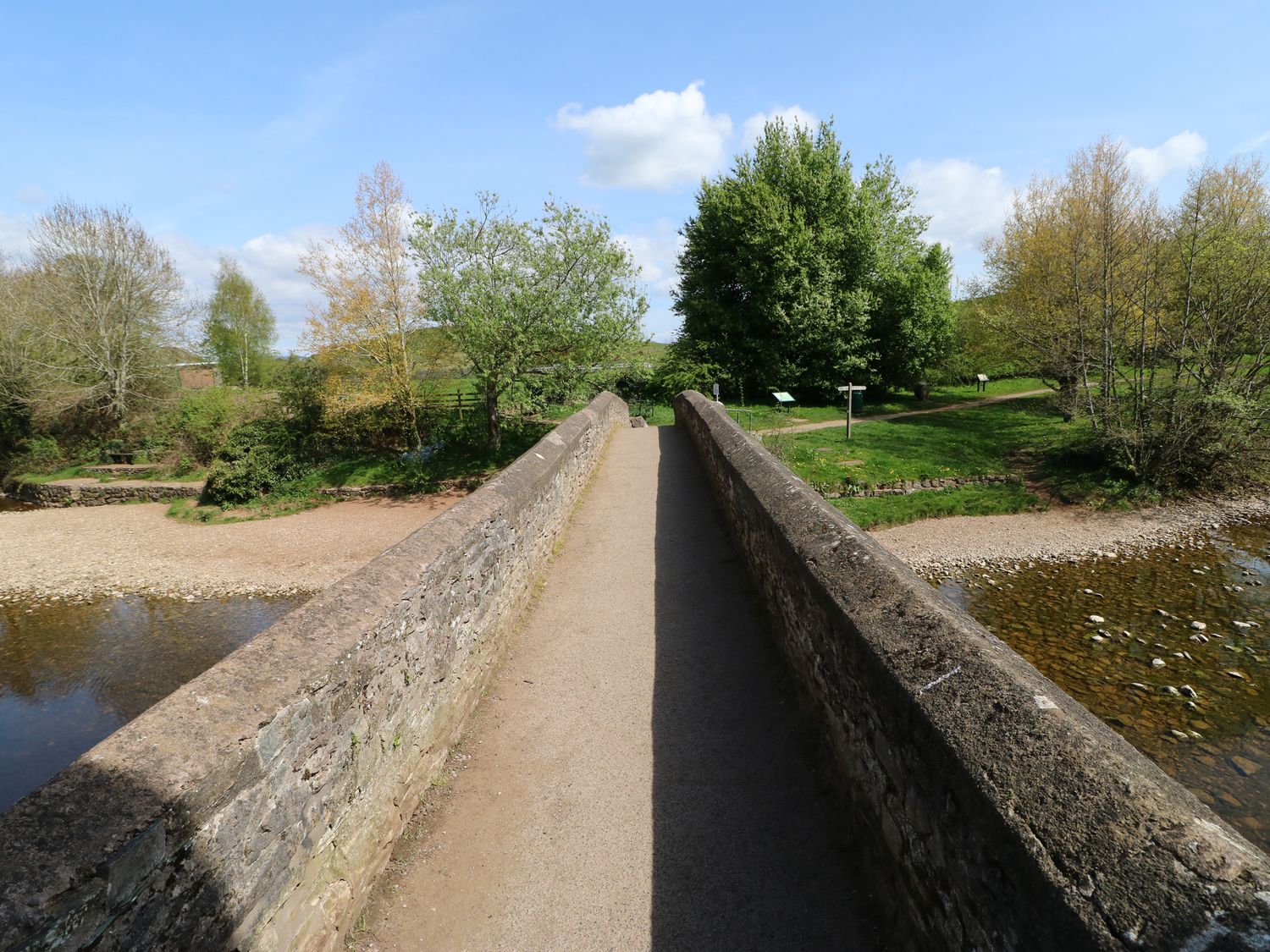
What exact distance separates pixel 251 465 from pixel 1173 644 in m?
21.3

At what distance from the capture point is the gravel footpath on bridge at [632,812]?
2.91 m

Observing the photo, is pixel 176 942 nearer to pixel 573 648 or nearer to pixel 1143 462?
pixel 573 648

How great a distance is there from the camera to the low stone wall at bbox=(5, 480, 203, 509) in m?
20.2

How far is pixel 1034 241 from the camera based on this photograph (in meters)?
20.5

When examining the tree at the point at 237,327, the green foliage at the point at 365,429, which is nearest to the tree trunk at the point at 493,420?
the green foliage at the point at 365,429

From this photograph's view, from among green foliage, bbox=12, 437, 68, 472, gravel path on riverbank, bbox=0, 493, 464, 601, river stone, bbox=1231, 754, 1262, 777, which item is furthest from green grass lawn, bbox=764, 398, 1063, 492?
green foliage, bbox=12, 437, 68, 472

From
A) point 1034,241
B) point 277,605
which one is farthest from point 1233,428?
point 277,605

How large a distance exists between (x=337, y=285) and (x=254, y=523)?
7119 mm

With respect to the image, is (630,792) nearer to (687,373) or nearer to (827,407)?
(687,373)

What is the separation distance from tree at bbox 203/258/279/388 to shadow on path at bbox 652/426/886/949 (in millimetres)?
43976

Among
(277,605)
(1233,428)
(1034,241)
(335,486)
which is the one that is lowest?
(277,605)

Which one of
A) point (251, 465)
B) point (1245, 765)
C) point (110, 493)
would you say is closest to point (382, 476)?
point (251, 465)

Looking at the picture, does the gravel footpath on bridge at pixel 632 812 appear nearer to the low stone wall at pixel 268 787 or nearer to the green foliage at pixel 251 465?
the low stone wall at pixel 268 787

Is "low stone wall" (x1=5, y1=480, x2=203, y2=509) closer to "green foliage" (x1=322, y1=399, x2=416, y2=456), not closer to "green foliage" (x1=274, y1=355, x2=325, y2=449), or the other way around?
"green foliage" (x1=274, y1=355, x2=325, y2=449)
